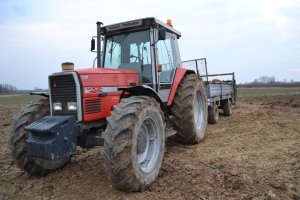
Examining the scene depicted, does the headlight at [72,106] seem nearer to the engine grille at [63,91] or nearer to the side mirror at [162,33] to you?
the engine grille at [63,91]

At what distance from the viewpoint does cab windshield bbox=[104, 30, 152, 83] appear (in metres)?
6.32

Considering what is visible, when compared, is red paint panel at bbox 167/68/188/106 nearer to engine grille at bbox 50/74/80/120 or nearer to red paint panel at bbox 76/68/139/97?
red paint panel at bbox 76/68/139/97

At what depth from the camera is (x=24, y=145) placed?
5.25m

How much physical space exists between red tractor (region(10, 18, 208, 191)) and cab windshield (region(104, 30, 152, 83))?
20mm

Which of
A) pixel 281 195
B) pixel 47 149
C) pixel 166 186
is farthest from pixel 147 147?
pixel 281 195

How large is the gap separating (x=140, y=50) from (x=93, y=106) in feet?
5.93

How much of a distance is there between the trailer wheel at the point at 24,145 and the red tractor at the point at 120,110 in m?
0.02

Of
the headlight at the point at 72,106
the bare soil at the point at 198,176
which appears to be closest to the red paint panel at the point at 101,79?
the headlight at the point at 72,106

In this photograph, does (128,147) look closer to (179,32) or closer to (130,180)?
(130,180)

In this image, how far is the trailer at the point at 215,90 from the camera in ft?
35.5

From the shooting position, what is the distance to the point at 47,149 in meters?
4.41

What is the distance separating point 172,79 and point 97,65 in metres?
1.65

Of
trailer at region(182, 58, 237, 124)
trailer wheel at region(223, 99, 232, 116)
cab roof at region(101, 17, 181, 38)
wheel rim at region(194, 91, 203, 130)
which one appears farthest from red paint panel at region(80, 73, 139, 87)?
trailer wheel at region(223, 99, 232, 116)

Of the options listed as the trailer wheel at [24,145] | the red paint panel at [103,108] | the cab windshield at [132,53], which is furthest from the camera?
the cab windshield at [132,53]
